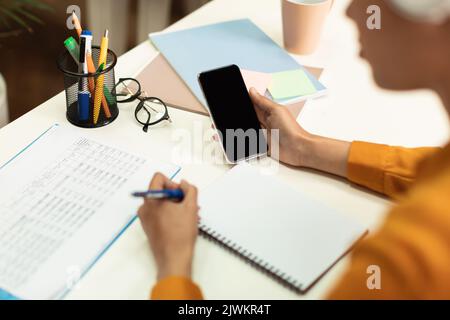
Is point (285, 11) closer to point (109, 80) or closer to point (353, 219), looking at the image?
point (109, 80)

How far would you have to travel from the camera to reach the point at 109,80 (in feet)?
3.33

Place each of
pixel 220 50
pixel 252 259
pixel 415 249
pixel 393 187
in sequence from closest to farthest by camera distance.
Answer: pixel 415 249 < pixel 252 259 < pixel 393 187 < pixel 220 50

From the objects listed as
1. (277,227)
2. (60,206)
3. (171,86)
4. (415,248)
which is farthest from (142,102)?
(415,248)

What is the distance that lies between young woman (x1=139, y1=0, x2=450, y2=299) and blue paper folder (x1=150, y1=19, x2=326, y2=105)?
0.90ft

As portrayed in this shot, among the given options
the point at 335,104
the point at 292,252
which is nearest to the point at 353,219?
the point at 292,252

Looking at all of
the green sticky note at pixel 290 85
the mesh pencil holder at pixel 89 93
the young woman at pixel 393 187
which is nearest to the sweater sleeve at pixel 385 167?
the young woman at pixel 393 187

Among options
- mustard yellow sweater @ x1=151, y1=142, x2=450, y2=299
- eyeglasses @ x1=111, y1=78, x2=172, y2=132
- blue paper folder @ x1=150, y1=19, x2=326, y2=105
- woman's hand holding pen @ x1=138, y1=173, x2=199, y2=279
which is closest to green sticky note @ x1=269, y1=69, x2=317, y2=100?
blue paper folder @ x1=150, y1=19, x2=326, y2=105

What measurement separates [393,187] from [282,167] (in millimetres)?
198

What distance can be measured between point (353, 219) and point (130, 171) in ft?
1.27

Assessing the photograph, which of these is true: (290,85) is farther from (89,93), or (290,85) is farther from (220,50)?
(89,93)

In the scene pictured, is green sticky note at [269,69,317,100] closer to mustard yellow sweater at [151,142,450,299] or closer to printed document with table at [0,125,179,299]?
printed document with table at [0,125,179,299]

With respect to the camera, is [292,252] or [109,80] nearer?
[292,252]

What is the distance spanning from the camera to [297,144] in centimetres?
95

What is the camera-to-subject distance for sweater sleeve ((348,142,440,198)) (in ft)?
2.89
